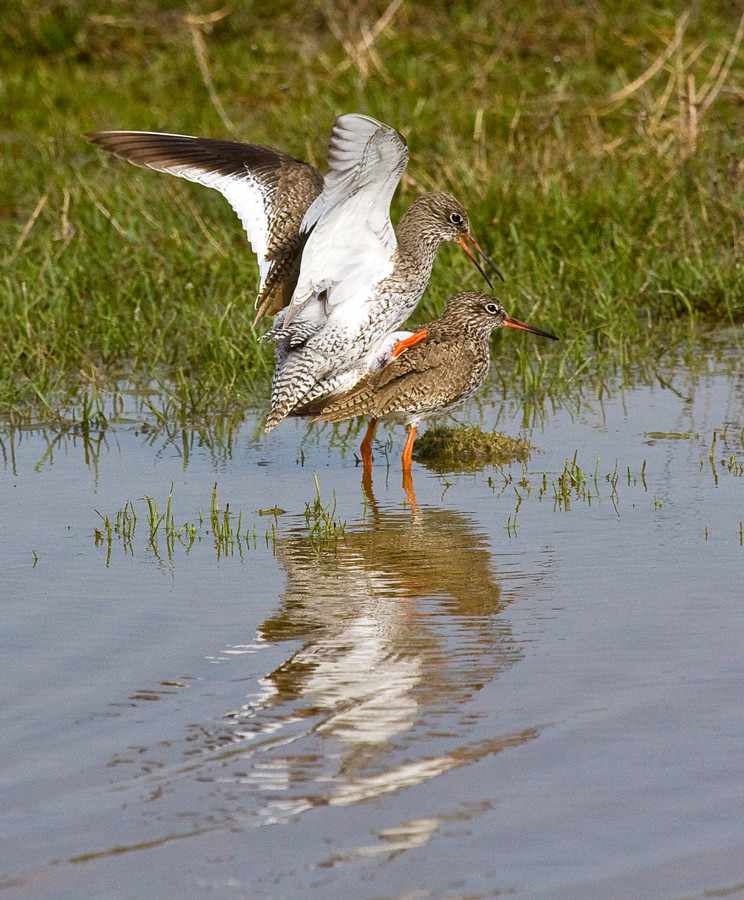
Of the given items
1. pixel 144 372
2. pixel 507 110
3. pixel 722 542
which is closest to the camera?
pixel 722 542

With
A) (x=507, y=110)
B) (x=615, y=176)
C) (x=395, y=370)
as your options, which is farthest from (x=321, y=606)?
(x=507, y=110)

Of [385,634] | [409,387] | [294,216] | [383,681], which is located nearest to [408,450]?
[409,387]

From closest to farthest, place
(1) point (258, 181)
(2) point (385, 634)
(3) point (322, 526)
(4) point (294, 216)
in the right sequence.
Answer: (2) point (385, 634) → (3) point (322, 526) → (4) point (294, 216) → (1) point (258, 181)

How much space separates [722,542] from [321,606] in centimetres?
137

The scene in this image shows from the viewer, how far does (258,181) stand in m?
6.73

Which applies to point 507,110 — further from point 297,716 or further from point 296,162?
point 297,716

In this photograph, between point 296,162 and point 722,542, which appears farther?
point 296,162

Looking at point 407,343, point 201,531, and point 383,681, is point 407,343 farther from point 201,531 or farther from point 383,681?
point 383,681

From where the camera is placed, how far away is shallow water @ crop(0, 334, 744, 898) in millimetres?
2865

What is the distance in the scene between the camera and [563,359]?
23.2 ft

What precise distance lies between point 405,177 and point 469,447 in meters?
3.34

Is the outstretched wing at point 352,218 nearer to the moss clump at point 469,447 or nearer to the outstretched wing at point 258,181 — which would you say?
the outstretched wing at point 258,181

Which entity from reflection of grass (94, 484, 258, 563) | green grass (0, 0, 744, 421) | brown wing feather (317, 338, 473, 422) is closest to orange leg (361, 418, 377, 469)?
brown wing feather (317, 338, 473, 422)

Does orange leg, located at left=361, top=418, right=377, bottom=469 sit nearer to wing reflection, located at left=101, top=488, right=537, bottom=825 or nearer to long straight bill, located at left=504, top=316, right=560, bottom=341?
wing reflection, located at left=101, top=488, right=537, bottom=825
